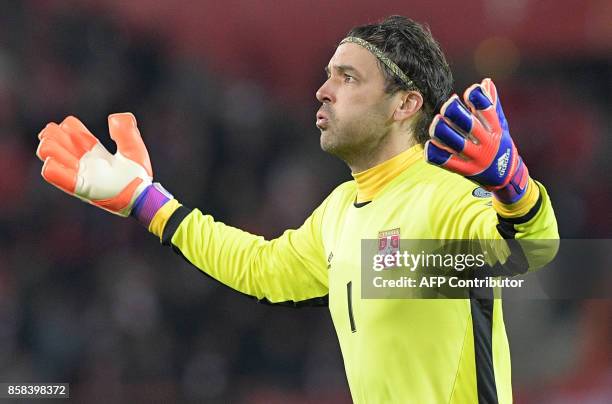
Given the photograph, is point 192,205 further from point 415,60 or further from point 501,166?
point 501,166

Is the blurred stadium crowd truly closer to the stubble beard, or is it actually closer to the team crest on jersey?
the stubble beard

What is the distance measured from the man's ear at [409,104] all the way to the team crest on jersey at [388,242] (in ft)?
1.52

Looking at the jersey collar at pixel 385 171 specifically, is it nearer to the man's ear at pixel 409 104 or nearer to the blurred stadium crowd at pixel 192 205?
the man's ear at pixel 409 104

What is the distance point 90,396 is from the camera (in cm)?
572

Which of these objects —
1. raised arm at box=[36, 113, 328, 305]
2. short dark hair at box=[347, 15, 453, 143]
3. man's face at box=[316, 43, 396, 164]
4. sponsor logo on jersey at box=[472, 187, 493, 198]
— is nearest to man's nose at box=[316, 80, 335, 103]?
man's face at box=[316, 43, 396, 164]

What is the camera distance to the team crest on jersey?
283cm

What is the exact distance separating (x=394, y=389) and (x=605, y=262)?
3.06m

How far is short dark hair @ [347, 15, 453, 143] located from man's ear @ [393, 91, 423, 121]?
2cm

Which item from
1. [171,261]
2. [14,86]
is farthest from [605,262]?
[14,86]

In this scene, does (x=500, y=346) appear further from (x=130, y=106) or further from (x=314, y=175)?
(x=130, y=106)

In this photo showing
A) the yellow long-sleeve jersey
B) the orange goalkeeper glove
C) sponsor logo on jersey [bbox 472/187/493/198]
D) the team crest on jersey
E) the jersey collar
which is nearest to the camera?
sponsor logo on jersey [bbox 472/187/493/198]

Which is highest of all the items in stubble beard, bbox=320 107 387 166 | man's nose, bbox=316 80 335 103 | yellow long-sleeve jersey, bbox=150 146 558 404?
man's nose, bbox=316 80 335 103

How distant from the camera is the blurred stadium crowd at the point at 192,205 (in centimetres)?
580

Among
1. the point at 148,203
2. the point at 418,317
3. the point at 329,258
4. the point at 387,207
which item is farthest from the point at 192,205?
the point at 418,317
